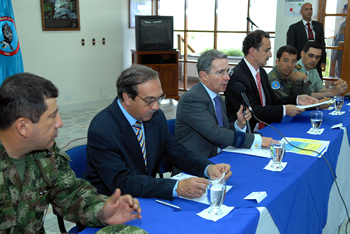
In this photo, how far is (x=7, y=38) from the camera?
372cm

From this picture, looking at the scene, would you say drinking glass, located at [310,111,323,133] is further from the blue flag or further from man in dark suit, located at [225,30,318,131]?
the blue flag

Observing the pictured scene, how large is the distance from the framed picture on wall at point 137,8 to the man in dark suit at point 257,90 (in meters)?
4.95

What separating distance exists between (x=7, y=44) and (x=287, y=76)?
3.13 metres

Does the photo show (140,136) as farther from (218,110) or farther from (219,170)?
(218,110)

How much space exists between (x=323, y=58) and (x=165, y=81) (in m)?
3.15

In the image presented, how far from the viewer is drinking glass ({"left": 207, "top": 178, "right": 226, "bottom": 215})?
1227 millimetres

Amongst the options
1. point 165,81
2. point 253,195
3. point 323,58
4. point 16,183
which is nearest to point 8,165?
point 16,183

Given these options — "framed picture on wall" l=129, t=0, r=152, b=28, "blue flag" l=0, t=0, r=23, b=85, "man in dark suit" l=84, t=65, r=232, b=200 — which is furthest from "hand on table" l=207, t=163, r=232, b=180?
"framed picture on wall" l=129, t=0, r=152, b=28

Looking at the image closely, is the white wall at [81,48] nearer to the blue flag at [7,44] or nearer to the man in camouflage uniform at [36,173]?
the blue flag at [7,44]

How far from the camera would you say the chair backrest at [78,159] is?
1855 millimetres

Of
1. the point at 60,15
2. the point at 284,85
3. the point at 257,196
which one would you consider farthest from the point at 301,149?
the point at 60,15

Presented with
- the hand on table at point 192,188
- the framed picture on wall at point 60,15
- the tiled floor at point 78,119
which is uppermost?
the framed picture on wall at point 60,15

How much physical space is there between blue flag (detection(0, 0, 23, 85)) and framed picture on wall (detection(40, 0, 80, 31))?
7.89 feet

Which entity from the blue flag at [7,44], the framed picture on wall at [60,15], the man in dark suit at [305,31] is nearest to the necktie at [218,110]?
the blue flag at [7,44]
